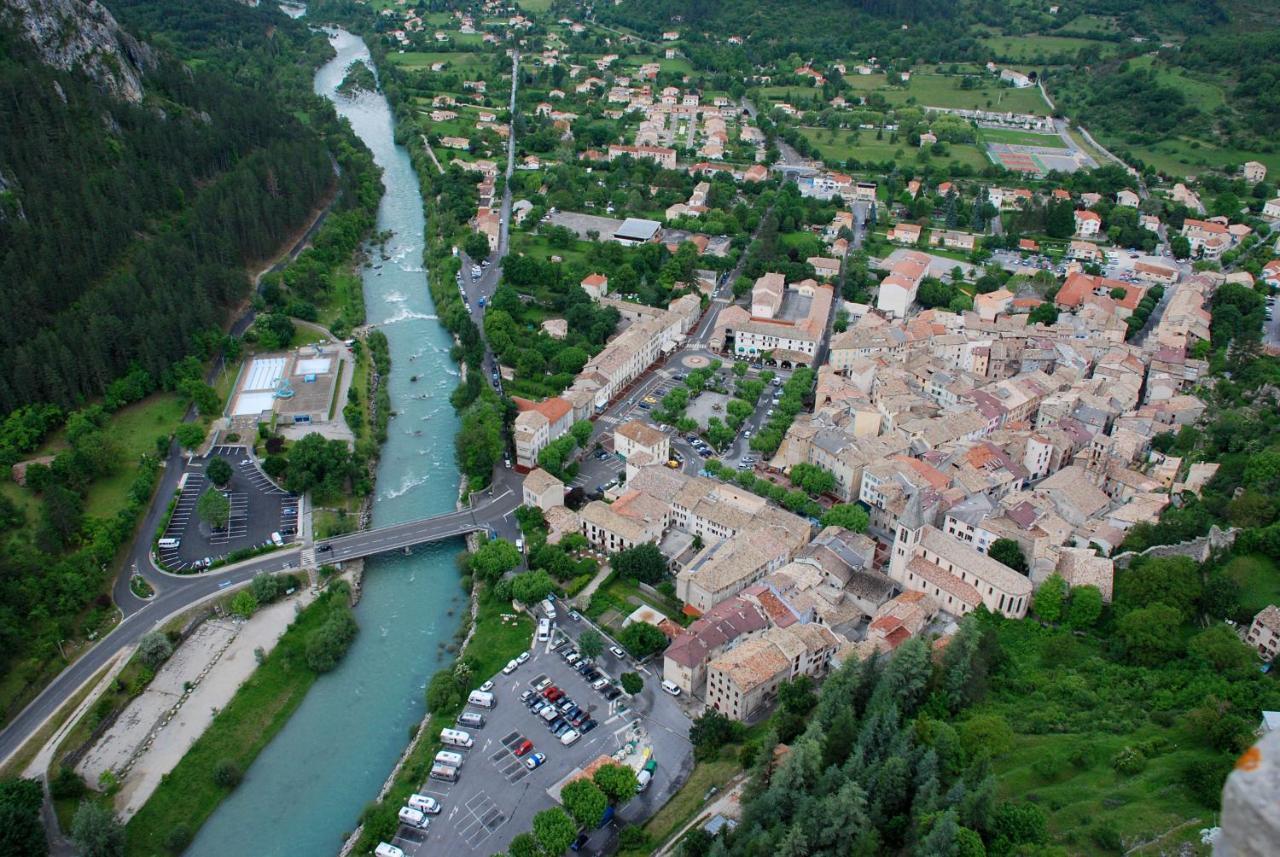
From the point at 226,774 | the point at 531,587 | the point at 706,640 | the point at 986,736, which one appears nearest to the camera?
the point at 986,736

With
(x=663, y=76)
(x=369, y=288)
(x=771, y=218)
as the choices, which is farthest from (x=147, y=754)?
(x=663, y=76)

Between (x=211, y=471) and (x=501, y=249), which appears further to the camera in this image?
(x=501, y=249)

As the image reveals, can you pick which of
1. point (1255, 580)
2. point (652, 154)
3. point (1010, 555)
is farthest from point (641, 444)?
point (652, 154)

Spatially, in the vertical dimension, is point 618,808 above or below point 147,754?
above

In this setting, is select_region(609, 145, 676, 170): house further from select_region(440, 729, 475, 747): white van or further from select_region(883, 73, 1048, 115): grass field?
select_region(440, 729, 475, 747): white van

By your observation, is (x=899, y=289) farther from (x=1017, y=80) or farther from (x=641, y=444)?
(x=1017, y=80)

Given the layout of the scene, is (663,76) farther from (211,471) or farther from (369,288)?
(211,471)

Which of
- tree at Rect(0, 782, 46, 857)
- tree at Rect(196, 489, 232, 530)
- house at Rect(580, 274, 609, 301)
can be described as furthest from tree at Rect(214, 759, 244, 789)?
house at Rect(580, 274, 609, 301)

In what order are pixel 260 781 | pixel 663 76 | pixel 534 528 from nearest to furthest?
pixel 260 781, pixel 534 528, pixel 663 76

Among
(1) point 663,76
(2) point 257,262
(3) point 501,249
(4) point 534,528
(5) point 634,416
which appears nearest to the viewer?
(4) point 534,528
